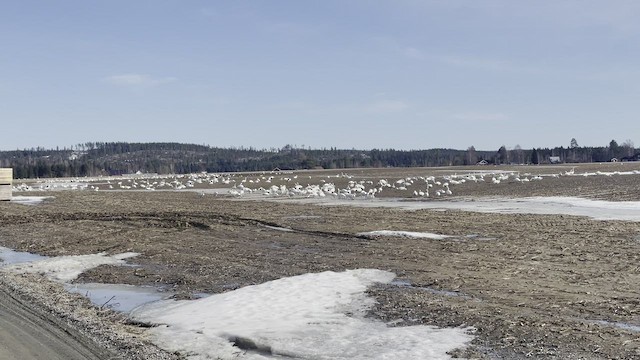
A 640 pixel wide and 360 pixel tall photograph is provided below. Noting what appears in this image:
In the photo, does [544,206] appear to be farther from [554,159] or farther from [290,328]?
[554,159]

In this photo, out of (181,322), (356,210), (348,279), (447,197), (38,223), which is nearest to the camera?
(181,322)

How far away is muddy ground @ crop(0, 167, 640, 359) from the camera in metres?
10.3

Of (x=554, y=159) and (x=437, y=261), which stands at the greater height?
(x=554, y=159)

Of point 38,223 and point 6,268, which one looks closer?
point 6,268

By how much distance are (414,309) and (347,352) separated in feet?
9.00

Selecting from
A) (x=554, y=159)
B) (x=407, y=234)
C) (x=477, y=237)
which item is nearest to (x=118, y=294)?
(x=407, y=234)

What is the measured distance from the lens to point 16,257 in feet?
66.9

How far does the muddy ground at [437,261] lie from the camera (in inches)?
404

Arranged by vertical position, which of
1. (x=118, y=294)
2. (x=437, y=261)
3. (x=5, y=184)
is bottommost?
(x=118, y=294)

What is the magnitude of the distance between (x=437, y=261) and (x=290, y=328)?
732 cm

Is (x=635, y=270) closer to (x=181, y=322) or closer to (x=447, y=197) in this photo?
(x=181, y=322)

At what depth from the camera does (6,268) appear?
17672mm

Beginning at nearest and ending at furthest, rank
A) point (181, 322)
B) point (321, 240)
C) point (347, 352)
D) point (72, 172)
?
point (347, 352), point (181, 322), point (321, 240), point (72, 172)

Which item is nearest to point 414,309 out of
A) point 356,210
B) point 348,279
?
point 348,279
